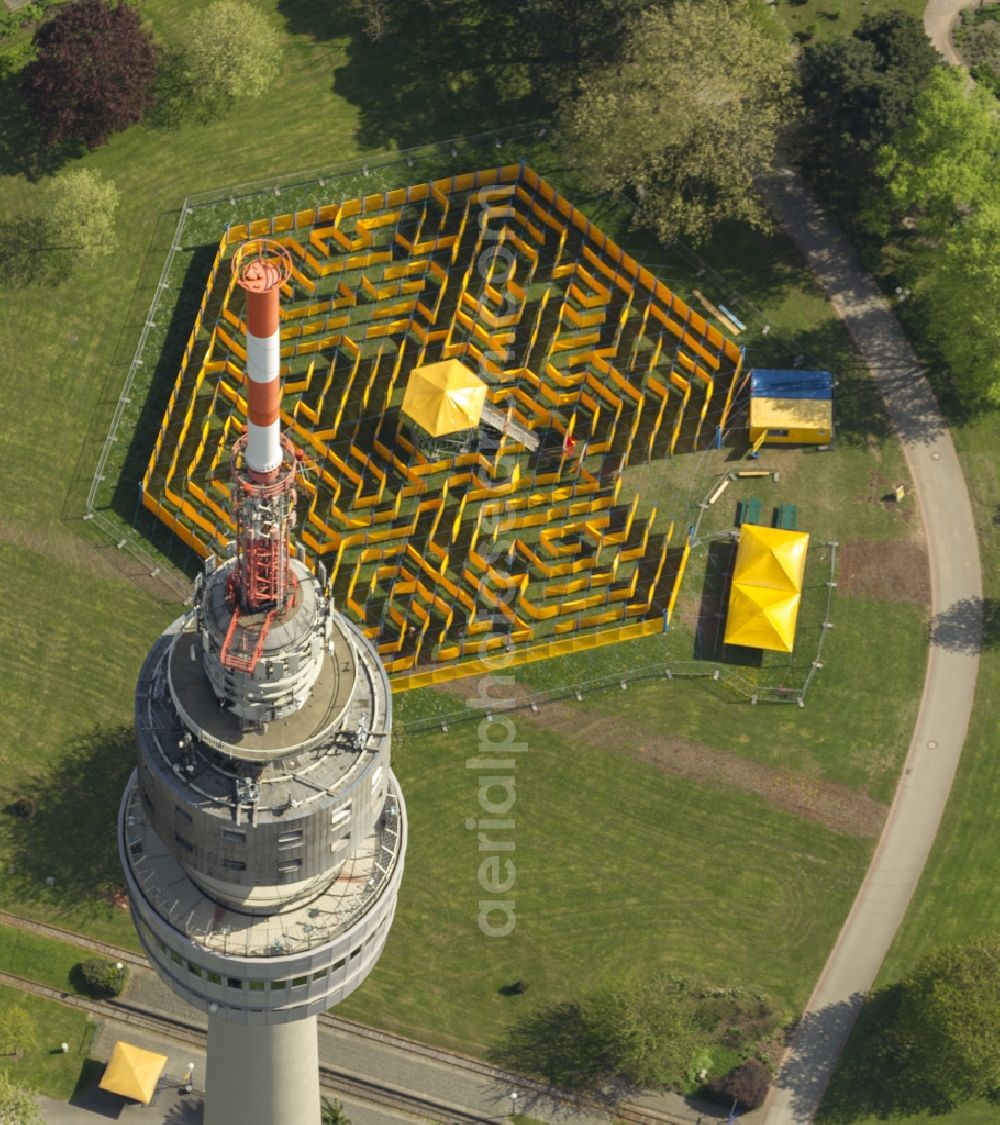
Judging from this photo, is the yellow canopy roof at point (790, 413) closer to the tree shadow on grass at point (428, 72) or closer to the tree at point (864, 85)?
the tree at point (864, 85)

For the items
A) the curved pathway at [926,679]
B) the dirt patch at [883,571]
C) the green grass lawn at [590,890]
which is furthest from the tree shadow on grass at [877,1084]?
the dirt patch at [883,571]

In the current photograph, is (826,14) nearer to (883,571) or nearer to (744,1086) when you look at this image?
(883,571)

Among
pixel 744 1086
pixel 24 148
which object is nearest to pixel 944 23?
pixel 24 148

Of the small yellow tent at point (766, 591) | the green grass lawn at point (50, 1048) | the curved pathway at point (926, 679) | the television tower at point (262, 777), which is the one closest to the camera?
the television tower at point (262, 777)

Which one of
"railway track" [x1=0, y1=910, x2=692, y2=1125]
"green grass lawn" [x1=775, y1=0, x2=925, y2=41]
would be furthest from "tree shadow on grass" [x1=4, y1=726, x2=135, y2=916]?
"green grass lawn" [x1=775, y1=0, x2=925, y2=41]

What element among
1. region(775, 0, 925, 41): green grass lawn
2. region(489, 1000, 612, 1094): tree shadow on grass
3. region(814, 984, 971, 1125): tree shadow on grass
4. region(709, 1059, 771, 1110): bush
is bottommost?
region(814, 984, 971, 1125): tree shadow on grass

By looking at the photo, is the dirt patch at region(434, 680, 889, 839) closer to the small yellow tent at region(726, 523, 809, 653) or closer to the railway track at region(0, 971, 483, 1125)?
the small yellow tent at region(726, 523, 809, 653)
